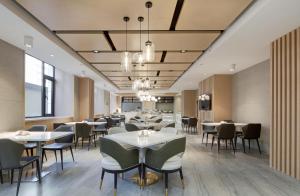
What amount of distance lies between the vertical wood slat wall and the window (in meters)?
6.74

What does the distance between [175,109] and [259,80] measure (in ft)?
45.4

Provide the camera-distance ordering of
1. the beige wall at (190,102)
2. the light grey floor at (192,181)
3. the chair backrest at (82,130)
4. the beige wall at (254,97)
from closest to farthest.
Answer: the light grey floor at (192,181) → the beige wall at (254,97) → the chair backrest at (82,130) → the beige wall at (190,102)

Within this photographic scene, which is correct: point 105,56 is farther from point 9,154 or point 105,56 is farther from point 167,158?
point 167,158

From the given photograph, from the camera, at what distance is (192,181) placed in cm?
361

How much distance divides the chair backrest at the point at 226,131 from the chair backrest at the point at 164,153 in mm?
3150

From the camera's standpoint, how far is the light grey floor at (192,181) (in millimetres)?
3137

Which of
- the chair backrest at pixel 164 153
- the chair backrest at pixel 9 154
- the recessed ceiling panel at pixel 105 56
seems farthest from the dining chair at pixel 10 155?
the recessed ceiling panel at pixel 105 56

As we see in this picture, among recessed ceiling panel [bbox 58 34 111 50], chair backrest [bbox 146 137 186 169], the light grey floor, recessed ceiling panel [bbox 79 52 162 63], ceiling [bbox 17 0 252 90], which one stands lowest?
the light grey floor

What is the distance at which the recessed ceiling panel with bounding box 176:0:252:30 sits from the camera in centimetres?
281

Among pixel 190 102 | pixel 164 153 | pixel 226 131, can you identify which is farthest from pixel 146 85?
pixel 190 102

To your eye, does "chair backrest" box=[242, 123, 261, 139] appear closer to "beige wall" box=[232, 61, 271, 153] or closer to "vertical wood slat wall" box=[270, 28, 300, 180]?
"beige wall" box=[232, 61, 271, 153]

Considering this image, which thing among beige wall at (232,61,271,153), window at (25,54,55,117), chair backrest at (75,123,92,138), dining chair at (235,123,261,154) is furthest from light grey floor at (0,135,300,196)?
window at (25,54,55,117)

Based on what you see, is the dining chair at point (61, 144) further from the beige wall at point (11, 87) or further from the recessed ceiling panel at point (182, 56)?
the recessed ceiling panel at point (182, 56)

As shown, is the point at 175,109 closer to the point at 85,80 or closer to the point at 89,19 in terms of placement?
the point at 85,80
